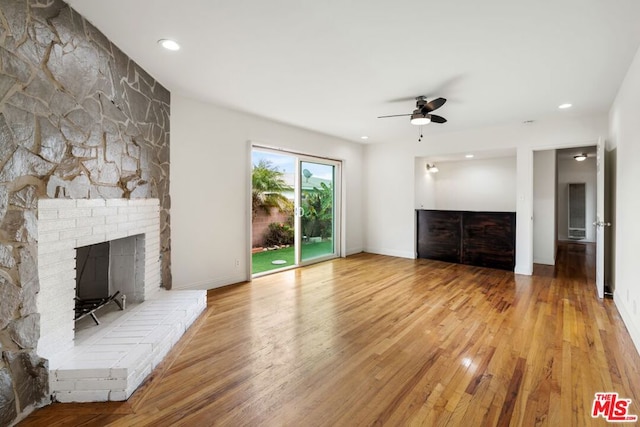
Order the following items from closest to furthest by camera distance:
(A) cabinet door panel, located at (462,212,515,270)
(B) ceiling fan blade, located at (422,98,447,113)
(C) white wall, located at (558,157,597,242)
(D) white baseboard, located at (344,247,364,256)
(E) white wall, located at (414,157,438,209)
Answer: (B) ceiling fan blade, located at (422,98,447,113) → (A) cabinet door panel, located at (462,212,515,270) → (E) white wall, located at (414,157,438,209) → (D) white baseboard, located at (344,247,364,256) → (C) white wall, located at (558,157,597,242)

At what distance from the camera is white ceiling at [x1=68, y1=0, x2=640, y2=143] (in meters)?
2.06

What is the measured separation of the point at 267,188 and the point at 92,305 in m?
4.88

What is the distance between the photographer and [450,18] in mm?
2145

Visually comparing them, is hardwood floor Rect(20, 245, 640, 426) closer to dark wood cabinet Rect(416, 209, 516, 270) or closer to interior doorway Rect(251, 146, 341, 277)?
dark wood cabinet Rect(416, 209, 516, 270)

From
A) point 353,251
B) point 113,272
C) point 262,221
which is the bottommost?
point 353,251

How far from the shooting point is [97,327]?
8.16 feet

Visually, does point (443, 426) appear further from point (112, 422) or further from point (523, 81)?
point (523, 81)

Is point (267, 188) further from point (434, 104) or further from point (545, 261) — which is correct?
point (545, 261)

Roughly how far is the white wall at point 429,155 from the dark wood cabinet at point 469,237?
19 centimetres

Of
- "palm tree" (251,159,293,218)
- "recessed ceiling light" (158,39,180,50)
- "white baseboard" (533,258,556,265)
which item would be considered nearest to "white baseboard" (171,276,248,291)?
"recessed ceiling light" (158,39,180,50)

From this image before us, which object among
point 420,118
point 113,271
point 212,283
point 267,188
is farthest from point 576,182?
point 113,271

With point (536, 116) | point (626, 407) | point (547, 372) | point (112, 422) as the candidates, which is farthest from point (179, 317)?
point (536, 116)

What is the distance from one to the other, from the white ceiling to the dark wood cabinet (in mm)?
2121

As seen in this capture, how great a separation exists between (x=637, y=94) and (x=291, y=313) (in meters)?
3.77
